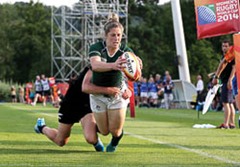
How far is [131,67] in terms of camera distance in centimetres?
801

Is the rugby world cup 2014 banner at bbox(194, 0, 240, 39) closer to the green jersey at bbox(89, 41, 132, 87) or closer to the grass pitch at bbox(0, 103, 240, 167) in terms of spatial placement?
the grass pitch at bbox(0, 103, 240, 167)

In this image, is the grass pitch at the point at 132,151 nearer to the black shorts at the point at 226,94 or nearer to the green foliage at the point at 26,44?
the black shorts at the point at 226,94

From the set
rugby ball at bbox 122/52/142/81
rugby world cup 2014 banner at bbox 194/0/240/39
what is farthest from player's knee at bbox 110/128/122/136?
rugby world cup 2014 banner at bbox 194/0/240/39

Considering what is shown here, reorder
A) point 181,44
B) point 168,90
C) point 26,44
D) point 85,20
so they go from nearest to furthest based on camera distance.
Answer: point 168,90 → point 181,44 → point 85,20 → point 26,44

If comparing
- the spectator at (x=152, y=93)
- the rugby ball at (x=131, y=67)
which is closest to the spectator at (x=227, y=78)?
the rugby ball at (x=131, y=67)

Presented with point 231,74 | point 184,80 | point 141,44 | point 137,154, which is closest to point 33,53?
point 141,44

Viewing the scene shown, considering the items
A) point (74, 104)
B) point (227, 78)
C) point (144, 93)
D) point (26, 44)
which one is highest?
point (26, 44)

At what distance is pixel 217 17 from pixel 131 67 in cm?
310

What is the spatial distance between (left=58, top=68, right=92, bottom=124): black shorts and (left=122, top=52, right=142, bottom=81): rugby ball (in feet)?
3.39

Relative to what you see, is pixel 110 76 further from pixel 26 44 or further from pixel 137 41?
pixel 26 44

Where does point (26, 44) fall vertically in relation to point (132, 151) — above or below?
above

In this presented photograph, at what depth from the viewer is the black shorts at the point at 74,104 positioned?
8930mm

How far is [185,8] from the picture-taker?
241ft

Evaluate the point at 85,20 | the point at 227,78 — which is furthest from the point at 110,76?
the point at 85,20
